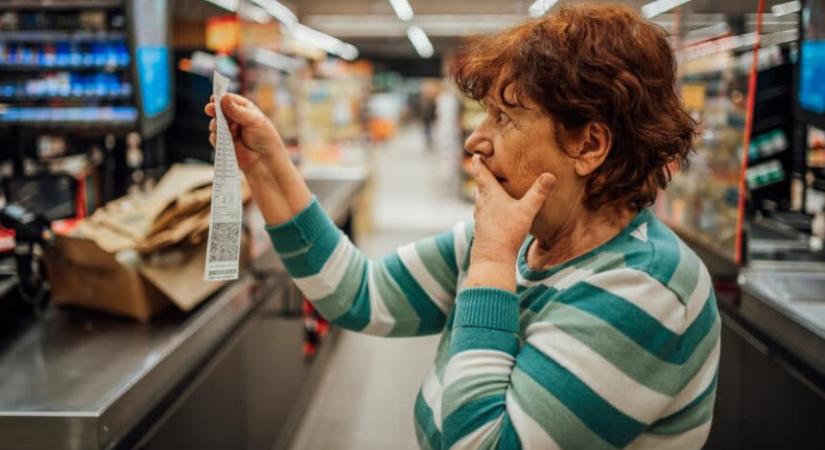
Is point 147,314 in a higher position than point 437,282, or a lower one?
lower

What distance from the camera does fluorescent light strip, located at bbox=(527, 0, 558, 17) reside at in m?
1.17


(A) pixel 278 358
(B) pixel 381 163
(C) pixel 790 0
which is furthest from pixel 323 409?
(B) pixel 381 163

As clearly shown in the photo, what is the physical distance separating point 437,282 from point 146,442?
72 cm

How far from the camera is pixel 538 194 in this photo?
3.53ft

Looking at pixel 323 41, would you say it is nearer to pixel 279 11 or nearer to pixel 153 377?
pixel 279 11

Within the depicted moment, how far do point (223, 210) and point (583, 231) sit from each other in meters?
0.59

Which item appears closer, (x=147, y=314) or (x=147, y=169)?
(x=147, y=314)

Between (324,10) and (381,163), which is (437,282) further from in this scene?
(381,163)

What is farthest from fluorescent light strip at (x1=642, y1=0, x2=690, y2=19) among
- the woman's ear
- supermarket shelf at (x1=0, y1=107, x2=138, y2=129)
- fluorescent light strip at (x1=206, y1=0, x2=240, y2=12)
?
supermarket shelf at (x1=0, y1=107, x2=138, y2=129)

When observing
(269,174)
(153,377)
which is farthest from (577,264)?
(153,377)

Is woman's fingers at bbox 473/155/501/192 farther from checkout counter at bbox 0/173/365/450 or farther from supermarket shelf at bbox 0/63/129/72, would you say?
supermarket shelf at bbox 0/63/129/72

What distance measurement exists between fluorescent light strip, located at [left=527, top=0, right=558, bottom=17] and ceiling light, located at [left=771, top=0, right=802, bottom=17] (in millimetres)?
1548

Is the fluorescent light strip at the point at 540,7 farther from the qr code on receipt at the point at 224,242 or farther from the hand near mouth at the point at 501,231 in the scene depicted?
the qr code on receipt at the point at 224,242

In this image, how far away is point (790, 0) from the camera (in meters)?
2.41
